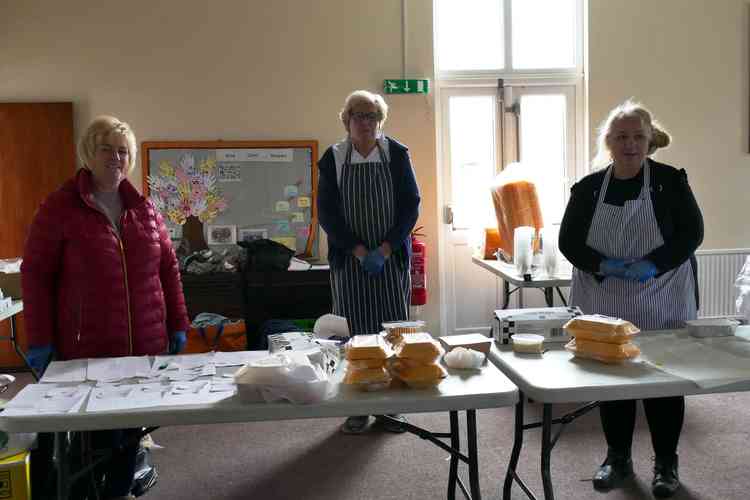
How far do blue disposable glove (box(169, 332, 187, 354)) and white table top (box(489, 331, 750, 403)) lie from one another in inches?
44.1

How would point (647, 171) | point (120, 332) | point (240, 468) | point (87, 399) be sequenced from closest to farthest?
point (87, 399) → point (120, 332) → point (647, 171) → point (240, 468)

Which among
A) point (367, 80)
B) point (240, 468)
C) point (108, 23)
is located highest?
point (108, 23)

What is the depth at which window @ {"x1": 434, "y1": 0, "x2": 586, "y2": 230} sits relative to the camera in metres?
Result: 4.85

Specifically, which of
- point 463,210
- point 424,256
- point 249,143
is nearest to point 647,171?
point 424,256

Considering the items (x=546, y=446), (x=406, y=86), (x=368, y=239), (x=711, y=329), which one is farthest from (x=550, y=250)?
(x=546, y=446)

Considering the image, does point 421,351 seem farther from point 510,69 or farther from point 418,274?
point 510,69

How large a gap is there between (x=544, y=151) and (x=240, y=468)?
10.7 ft

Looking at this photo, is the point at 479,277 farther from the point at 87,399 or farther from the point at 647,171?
the point at 87,399

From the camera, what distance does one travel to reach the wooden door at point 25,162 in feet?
14.6

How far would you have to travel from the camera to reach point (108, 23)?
4508mm

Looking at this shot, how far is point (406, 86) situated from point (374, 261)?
7.15ft

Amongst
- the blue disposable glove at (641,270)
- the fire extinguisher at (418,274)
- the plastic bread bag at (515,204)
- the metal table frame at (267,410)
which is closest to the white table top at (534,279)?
the plastic bread bag at (515,204)

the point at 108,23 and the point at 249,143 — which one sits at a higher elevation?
the point at 108,23

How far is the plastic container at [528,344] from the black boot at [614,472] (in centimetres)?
82
